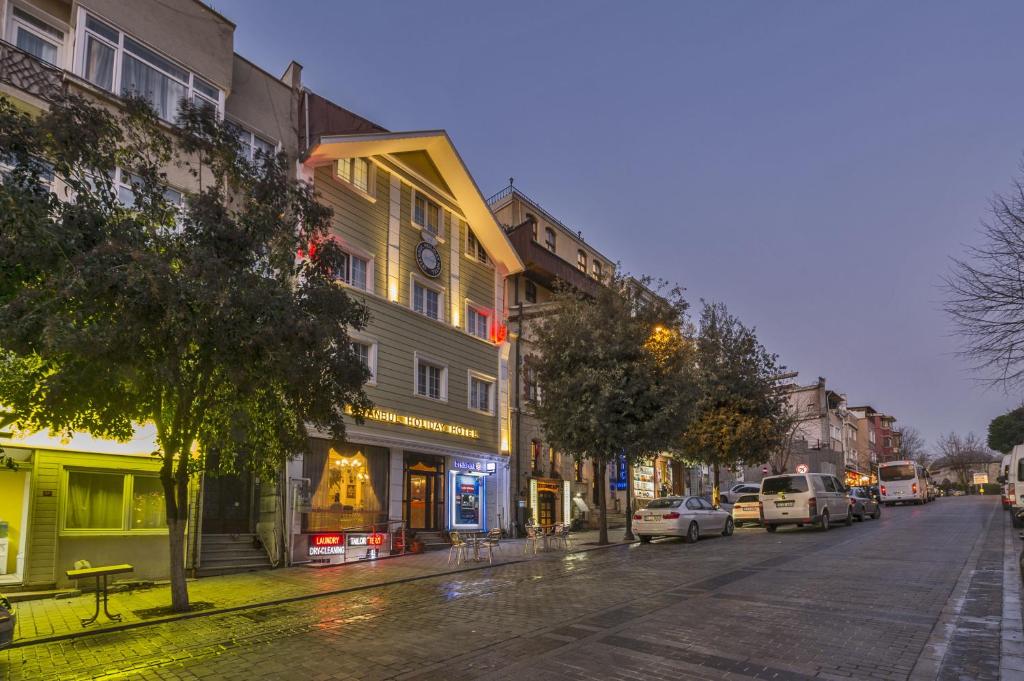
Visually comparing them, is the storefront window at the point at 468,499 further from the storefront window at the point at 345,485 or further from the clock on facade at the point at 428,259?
the clock on facade at the point at 428,259

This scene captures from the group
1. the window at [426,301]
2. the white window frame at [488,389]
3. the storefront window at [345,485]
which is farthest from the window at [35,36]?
the white window frame at [488,389]

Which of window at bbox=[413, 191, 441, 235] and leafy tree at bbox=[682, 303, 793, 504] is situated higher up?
window at bbox=[413, 191, 441, 235]

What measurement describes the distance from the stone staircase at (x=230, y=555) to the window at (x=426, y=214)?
1202cm

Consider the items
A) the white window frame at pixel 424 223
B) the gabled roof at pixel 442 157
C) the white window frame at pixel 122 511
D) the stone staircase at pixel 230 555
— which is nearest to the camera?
the white window frame at pixel 122 511

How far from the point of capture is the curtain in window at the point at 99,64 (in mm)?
15227

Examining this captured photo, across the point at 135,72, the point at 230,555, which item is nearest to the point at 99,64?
the point at 135,72

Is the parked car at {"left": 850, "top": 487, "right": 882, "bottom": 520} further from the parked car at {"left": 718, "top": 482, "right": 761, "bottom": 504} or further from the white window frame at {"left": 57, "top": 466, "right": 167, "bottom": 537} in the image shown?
the white window frame at {"left": 57, "top": 466, "right": 167, "bottom": 537}

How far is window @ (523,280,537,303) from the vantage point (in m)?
30.8

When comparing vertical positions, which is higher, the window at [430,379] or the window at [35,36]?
the window at [35,36]

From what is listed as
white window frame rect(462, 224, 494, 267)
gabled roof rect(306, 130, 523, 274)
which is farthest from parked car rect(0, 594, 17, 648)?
white window frame rect(462, 224, 494, 267)

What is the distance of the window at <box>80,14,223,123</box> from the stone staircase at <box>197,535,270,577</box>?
1034cm

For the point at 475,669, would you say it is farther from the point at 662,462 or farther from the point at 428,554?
the point at 662,462

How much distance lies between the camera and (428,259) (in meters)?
24.1

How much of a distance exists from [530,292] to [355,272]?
1144cm
